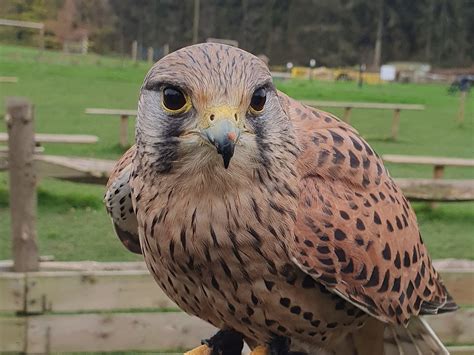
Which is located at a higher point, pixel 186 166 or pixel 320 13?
pixel 320 13

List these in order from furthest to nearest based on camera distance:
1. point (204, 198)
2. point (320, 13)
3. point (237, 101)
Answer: point (320, 13) → point (204, 198) → point (237, 101)

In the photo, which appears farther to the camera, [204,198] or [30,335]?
[30,335]

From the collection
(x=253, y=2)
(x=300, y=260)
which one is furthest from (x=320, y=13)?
(x=300, y=260)

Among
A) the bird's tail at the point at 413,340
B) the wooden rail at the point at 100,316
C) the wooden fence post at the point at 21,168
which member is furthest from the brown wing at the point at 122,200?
the wooden fence post at the point at 21,168

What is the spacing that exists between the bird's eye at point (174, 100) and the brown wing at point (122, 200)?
390mm

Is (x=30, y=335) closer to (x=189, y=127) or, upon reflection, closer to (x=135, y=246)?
(x=135, y=246)

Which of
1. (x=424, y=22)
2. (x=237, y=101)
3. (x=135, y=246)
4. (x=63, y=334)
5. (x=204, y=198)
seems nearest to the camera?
(x=237, y=101)

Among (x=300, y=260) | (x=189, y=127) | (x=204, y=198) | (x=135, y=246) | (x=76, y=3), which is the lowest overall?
(x=135, y=246)

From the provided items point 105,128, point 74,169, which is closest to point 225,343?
point 74,169

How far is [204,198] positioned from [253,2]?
22.0 m

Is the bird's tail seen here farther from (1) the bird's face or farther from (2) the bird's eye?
(2) the bird's eye

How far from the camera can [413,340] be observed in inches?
63.3

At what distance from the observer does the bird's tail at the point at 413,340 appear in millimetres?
1557

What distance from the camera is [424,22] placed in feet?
87.6
